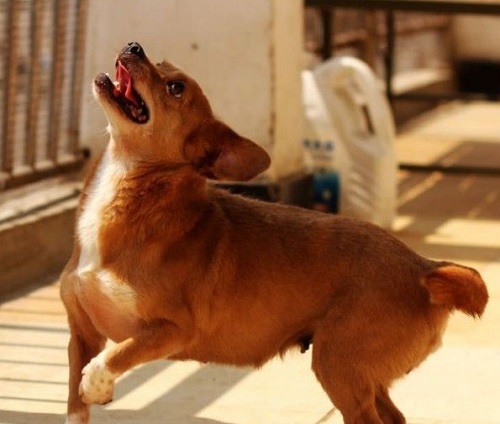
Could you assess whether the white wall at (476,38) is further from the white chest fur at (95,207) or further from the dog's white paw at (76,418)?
the dog's white paw at (76,418)

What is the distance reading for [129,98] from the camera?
17.0 feet

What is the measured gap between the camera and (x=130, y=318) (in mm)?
5086

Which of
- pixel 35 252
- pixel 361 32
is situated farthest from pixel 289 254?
pixel 361 32

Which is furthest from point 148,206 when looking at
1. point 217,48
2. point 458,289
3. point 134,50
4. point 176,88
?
point 217,48

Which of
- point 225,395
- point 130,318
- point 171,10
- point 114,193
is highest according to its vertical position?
point 171,10

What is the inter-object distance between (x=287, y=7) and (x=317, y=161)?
1.01 meters

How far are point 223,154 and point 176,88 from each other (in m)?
0.28

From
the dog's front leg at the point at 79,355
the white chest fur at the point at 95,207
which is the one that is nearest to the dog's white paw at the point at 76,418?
the dog's front leg at the point at 79,355

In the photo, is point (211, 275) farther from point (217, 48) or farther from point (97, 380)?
point (217, 48)

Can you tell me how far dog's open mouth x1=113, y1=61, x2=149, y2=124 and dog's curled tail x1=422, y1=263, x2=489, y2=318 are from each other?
1.11 metres

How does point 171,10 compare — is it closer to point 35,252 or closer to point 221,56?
point 221,56

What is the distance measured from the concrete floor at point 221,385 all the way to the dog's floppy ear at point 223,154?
3.47 feet

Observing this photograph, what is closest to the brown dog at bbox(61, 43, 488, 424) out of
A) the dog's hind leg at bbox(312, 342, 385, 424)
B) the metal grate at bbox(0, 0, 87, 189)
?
the dog's hind leg at bbox(312, 342, 385, 424)

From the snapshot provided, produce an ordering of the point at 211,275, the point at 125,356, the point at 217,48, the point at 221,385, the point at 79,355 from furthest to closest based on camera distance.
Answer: the point at 217,48 < the point at 221,385 < the point at 79,355 < the point at 211,275 < the point at 125,356
